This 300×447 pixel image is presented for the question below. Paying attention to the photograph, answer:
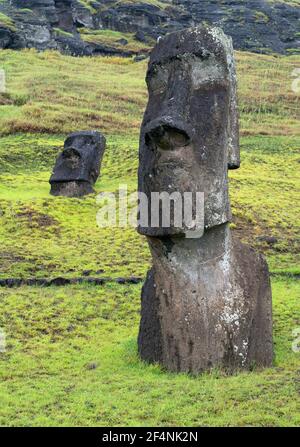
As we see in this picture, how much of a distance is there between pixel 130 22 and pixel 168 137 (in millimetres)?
88106

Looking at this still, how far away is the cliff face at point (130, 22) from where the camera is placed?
76938 millimetres

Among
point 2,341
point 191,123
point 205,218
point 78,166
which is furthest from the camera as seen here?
point 78,166

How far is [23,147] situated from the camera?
28094mm

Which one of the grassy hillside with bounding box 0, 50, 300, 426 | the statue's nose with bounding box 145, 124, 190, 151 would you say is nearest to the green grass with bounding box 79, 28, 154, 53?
the grassy hillside with bounding box 0, 50, 300, 426

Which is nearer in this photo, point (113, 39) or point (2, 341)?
point (2, 341)

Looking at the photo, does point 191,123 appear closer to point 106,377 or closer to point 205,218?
point 205,218

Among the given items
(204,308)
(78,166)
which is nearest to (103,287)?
(204,308)

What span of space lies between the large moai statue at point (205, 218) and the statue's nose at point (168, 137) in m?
0.01

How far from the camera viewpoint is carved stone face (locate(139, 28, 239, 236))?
26.8 feet

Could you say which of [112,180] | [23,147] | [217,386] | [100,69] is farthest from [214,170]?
[100,69]

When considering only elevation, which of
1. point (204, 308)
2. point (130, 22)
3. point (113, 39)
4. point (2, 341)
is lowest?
point (2, 341)

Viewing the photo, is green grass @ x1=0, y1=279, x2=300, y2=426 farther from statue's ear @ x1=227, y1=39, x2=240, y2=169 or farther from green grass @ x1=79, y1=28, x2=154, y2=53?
green grass @ x1=79, y1=28, x2=154, y2=53

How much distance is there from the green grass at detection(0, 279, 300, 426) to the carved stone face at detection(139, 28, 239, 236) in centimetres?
171

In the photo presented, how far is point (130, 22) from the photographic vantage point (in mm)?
93000
